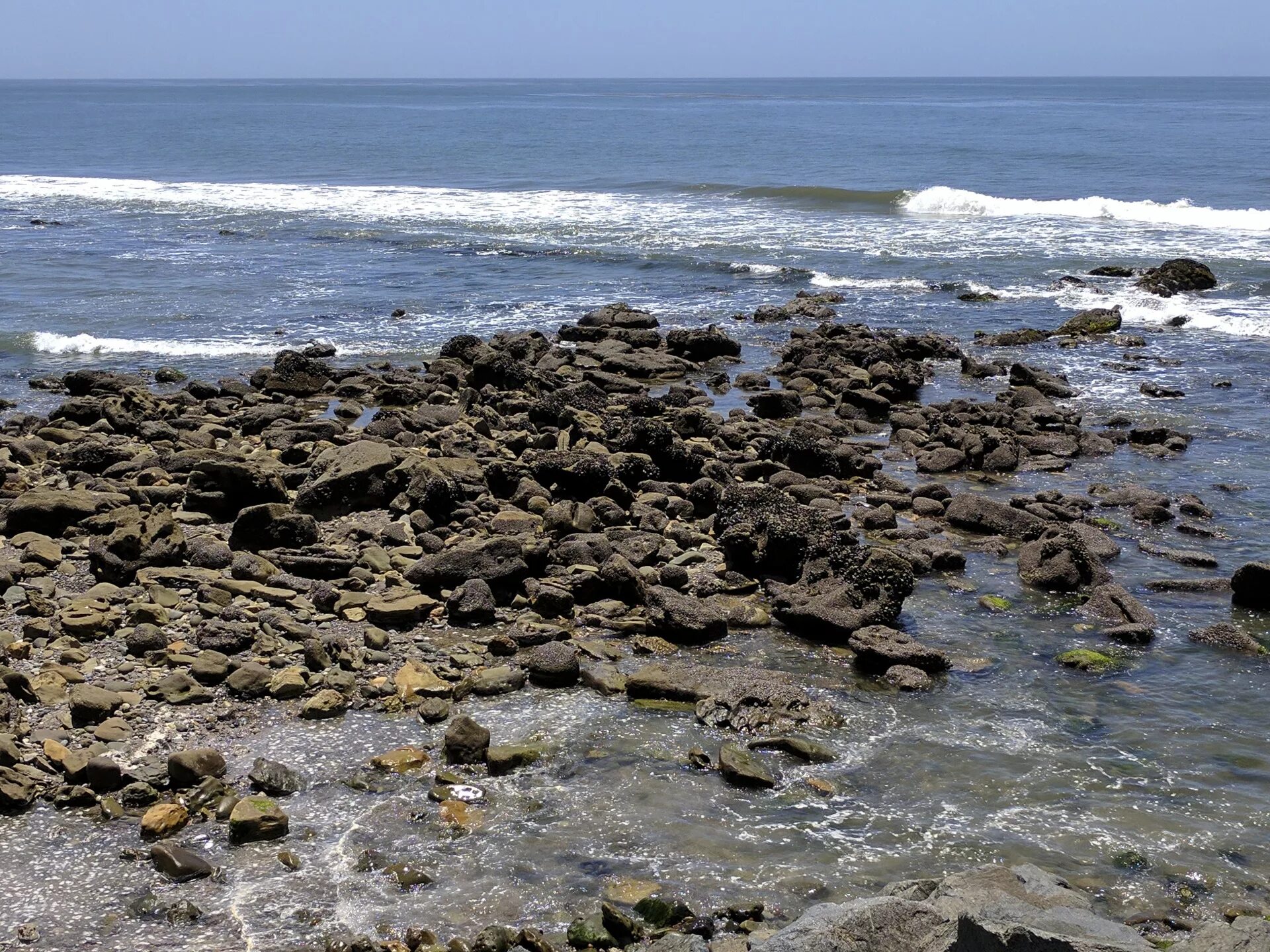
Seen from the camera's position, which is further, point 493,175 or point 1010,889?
point 493,175

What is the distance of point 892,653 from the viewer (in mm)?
9992

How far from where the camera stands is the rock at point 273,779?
26.1ft

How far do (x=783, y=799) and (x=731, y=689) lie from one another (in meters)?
1.38

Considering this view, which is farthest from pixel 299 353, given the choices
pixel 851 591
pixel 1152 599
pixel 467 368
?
pixel 1152 599

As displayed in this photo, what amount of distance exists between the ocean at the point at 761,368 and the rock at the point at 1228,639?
204mm

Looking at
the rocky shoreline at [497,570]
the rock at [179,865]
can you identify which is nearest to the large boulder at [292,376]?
the rocky shoreline at [497,570]

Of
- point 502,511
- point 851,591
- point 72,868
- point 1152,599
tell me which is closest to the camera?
point 72,868

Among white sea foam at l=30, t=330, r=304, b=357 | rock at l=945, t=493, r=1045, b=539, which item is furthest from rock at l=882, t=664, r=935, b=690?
white sea foam at l=30, t=330, r=304, b=357

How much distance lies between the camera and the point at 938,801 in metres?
8.09

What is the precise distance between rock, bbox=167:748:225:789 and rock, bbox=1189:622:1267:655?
25.7 ft

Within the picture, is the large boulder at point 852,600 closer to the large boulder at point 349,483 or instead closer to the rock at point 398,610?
the rock at point 398,610

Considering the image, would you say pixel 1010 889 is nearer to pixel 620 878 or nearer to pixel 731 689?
pixel 620 878

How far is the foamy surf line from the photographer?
860 inches

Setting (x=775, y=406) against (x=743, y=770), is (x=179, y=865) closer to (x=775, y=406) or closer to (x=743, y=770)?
(x=743, y=770)
